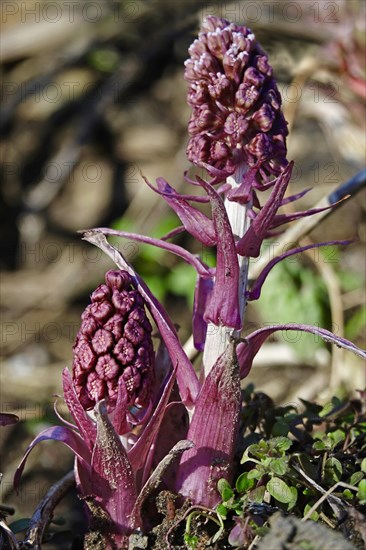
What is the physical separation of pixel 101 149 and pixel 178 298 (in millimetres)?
1287

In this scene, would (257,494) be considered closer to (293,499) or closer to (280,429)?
(293,499)

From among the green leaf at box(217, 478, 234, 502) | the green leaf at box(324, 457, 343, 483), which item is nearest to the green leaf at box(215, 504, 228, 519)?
the green leaf at box(217, 478, 234, 502)

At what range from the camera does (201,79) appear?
1405 millimetres

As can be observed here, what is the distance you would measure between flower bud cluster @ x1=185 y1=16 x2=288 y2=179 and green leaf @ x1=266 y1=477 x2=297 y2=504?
59 centimetres

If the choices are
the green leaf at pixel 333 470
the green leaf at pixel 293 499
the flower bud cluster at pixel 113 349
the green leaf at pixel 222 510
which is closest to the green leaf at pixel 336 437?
the green leaf at pixel 333 470

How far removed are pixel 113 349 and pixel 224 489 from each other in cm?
33

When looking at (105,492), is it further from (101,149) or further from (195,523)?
(101,149)

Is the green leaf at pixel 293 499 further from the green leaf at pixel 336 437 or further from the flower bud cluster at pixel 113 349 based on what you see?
the flower bud cluster at pixel 113 349

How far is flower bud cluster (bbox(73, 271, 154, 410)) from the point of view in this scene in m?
1.36

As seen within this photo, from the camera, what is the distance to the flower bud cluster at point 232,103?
4.49ft

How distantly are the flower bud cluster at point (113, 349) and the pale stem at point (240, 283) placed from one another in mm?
123

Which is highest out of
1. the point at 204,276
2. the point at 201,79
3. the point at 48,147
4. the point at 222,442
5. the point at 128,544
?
the point at 48,147

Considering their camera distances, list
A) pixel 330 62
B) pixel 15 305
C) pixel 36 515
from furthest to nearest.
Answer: pixel 15 305
pixel 330 62
pixel 36 515

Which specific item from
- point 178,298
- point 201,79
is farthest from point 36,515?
point 178,298
